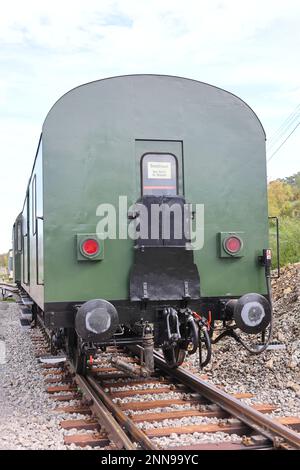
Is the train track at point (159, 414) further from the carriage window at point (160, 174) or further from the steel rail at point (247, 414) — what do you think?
the carriage window at point (160, 174)

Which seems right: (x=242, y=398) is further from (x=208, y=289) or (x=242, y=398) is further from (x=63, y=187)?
(x=63, y=187)

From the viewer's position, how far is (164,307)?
19.5 ft

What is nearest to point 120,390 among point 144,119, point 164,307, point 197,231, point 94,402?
point 94,402

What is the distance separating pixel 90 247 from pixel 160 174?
3.71 ft

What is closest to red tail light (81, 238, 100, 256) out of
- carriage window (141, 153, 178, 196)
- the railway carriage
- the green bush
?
the railway carriage

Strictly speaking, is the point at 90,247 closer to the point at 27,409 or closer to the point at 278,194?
the point at 27,409

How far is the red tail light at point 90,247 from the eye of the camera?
19.0 ft

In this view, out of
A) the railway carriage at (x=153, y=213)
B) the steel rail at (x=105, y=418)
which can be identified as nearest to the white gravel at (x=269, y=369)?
the railway carriage at (x=153, y=213)

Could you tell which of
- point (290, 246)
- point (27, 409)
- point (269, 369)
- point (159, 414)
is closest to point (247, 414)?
point (159, 414)

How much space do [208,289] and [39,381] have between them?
8.83ft

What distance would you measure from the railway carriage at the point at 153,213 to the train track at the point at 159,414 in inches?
21.1

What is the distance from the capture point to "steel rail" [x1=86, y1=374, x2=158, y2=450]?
14.9 ft

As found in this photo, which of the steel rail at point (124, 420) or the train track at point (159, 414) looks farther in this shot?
the train track at point (159, 414)

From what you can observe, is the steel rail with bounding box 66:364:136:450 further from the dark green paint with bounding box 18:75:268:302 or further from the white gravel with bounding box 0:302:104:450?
the dark green paint with bounding box 18:75:268:302
